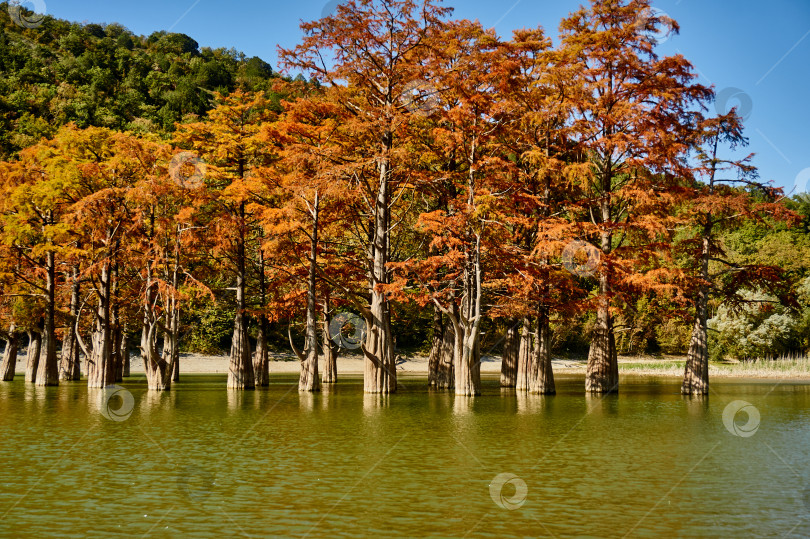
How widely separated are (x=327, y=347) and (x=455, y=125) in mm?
17027

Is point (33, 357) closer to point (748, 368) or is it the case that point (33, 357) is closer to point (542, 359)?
point (542, 359)

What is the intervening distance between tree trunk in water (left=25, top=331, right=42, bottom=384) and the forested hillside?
21.6 m

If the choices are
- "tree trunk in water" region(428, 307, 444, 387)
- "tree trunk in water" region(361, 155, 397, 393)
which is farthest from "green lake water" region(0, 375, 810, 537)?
"tree trunk in water" region(428, 307, 444, 387)

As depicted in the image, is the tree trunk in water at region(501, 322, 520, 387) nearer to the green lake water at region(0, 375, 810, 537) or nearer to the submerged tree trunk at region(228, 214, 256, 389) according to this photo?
the green lake water at region(0, 375, 810, 537)

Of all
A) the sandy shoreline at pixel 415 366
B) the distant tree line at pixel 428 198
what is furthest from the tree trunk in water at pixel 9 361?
the sandy shoreline at pixel 415 366

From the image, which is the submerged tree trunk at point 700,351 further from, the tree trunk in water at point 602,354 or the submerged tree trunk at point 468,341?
the submerged tree trunk at point 468,341

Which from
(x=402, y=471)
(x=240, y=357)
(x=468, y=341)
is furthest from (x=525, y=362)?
(x=402, y=471)

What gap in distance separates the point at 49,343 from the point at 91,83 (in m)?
63.3

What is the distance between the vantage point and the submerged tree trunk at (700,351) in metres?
32.7

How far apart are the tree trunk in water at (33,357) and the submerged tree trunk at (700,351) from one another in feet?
106

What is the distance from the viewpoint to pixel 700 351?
32.8m

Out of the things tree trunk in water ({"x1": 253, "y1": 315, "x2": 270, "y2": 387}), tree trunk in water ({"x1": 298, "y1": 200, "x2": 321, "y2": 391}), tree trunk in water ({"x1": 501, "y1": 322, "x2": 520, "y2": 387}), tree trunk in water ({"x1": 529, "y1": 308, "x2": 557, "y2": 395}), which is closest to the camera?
tree trunk in water ({"x1": 298, "y1": 200, "x2": 321, "y2": 391})

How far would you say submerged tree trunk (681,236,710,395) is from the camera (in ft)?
107

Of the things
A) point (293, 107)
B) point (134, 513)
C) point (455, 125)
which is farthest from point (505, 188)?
point (134, 513)
